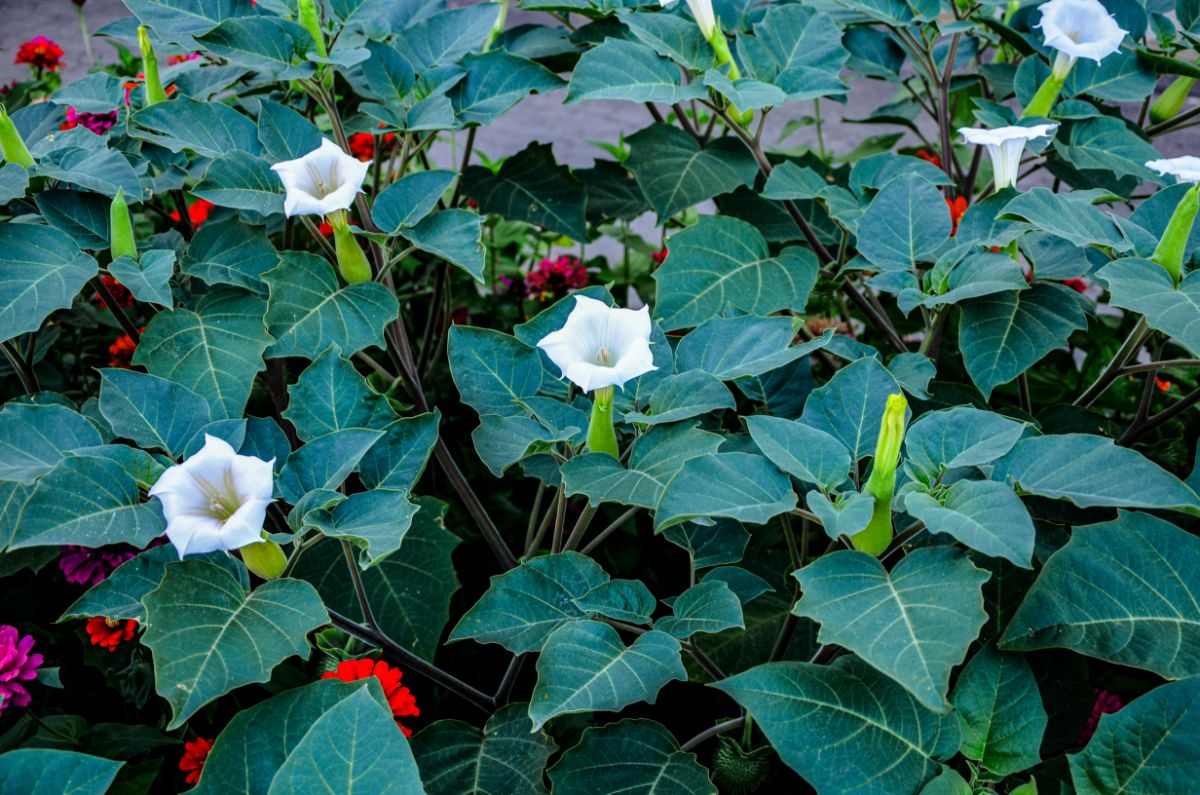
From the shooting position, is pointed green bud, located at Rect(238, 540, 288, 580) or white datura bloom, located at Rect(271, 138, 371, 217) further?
white datura bloom, located at Rect(271, 138, 371, 217)

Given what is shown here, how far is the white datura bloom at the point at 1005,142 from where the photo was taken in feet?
3.66

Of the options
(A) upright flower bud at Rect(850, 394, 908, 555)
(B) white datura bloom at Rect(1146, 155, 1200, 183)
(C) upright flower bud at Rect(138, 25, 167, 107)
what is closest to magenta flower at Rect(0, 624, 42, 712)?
(C) upright flower bud at Rect(138, 25, 167, 107)

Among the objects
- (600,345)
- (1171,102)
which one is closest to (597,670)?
(600,345)

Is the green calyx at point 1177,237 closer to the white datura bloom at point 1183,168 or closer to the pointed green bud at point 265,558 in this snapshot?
the white datura bloom at point 1183,168

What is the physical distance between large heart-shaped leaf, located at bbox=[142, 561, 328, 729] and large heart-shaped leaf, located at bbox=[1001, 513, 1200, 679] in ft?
1.80

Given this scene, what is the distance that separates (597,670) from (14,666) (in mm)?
572

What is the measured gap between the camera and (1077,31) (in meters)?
1.26

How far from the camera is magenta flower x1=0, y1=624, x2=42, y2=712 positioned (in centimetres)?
93

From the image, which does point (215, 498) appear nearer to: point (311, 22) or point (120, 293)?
point (311, 22)

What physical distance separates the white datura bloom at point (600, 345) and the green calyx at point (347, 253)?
0.30m

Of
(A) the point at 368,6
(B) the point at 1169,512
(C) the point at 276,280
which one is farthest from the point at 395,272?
(B) the point at 1169,512

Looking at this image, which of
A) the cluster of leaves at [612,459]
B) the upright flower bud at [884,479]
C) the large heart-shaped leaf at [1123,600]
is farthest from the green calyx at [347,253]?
the large heart-shaped leaf at [1123,600]

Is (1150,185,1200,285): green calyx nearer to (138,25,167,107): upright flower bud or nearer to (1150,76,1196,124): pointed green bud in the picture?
(1150,76,1196,124): pointed green bud

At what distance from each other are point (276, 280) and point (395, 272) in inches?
28.0
